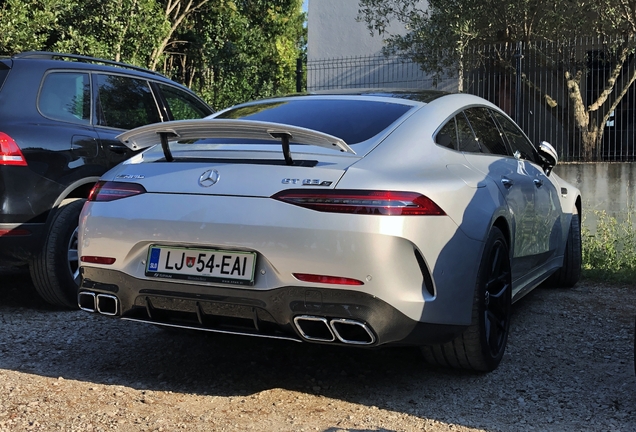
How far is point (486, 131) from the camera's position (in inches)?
181

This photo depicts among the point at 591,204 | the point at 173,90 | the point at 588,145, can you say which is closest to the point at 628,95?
the point at 588,145

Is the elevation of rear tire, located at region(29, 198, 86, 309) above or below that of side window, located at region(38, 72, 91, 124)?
below

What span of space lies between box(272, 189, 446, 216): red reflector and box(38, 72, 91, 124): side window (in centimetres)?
277

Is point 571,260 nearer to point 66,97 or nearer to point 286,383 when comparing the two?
point 286,383

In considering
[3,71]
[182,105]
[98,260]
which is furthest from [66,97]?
[98,260]

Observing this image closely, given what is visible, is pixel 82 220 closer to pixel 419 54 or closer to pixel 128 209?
pixel 128 209

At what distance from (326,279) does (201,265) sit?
22.5 inches

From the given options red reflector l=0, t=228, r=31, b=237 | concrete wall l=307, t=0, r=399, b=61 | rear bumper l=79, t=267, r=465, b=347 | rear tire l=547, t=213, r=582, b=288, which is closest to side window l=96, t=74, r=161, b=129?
red reflector l=0, t=228, r=31, b=237

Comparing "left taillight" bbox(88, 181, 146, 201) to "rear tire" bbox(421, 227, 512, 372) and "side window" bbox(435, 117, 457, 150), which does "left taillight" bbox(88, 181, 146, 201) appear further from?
"rear tire" bbox(421, 227, 512, 372)

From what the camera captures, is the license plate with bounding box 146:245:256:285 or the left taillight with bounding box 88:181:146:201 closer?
the license plate with bounding box 146:245:256:285

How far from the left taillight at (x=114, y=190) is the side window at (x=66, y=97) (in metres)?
1.84

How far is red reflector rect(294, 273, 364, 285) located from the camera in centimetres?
308

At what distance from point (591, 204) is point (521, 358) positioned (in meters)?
7.05

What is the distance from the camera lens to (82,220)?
3617mm
